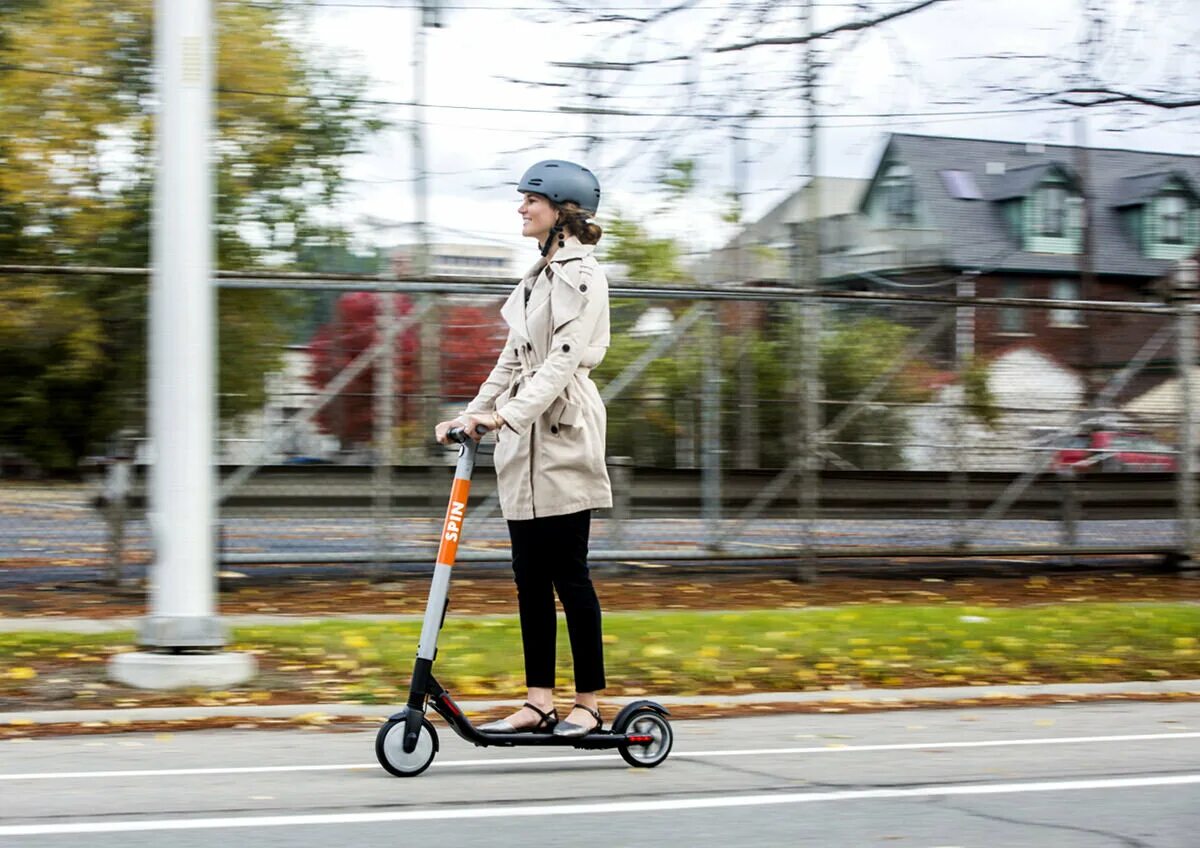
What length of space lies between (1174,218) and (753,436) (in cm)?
440

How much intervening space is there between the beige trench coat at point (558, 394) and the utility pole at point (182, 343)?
7.59 ft

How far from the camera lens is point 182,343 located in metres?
7.36

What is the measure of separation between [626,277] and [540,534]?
6.86m

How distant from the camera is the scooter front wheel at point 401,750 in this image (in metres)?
5.16

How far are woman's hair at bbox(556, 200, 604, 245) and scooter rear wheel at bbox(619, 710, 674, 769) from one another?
65.9 inches

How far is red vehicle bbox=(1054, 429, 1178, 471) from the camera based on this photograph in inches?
530

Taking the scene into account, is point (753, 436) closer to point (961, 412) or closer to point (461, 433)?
point (961, 412)

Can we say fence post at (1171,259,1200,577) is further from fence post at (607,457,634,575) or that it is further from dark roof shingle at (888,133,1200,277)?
fence post at (607,457,634,575)

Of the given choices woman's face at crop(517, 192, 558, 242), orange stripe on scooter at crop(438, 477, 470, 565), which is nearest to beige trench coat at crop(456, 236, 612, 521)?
woman's face at crop(517, 192, 558, 242)

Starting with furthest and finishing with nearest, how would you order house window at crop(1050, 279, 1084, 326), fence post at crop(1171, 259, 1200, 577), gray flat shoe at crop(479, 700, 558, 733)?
fence post at crop(1171, 259, 1200, 577) → house window at crop(1050, 279, 1084, 326) → gray flat shoe at crop(479, 700, 558, 733)

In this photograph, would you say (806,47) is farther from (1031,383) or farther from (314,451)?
(314,451)

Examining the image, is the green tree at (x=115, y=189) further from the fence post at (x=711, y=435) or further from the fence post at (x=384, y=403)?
the fence post at (x=711, y=435)

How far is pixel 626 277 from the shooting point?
12211mm

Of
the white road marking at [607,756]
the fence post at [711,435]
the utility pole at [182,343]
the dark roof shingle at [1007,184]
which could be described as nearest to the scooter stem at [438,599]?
the white road marking at [607,756]
